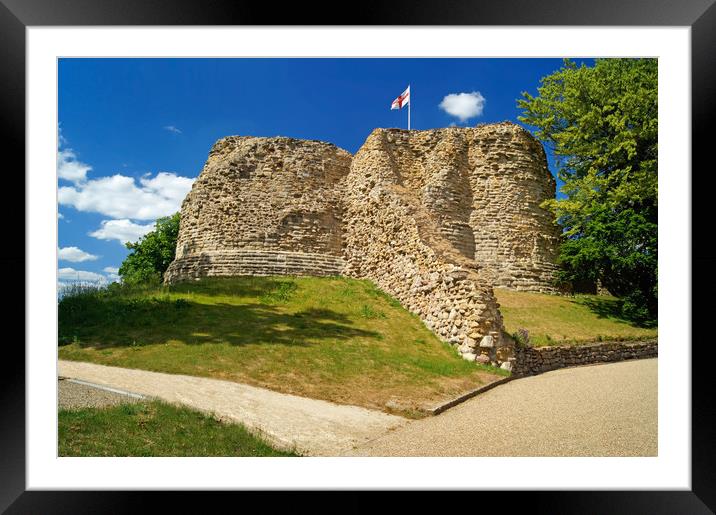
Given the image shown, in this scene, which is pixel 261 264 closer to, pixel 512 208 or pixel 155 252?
pixel 512 208

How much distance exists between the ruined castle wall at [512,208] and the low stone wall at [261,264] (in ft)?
23.0

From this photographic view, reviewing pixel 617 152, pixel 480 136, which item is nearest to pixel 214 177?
pixel 480 136

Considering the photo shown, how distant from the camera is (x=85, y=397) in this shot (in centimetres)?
573

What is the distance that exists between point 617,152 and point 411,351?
13844 millimetres

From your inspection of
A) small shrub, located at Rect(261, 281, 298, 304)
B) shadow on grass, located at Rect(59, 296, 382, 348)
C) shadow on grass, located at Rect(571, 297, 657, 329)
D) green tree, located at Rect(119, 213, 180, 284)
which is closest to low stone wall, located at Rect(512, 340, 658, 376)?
shadow on grass, located at Rect(571, 297, 657, 329)

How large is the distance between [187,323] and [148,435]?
19.8 ft

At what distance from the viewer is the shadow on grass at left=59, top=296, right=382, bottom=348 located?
31.1 ft

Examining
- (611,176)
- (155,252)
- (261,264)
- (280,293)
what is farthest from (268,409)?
(155,252)

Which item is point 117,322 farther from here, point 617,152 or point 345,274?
point 617,152

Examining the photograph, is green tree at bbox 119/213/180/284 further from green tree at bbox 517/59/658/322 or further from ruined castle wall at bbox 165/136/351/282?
green tree at bbox 517/59/658/322

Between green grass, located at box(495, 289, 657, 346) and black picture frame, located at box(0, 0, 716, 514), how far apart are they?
808 centimetres

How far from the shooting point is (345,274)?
717 inches
